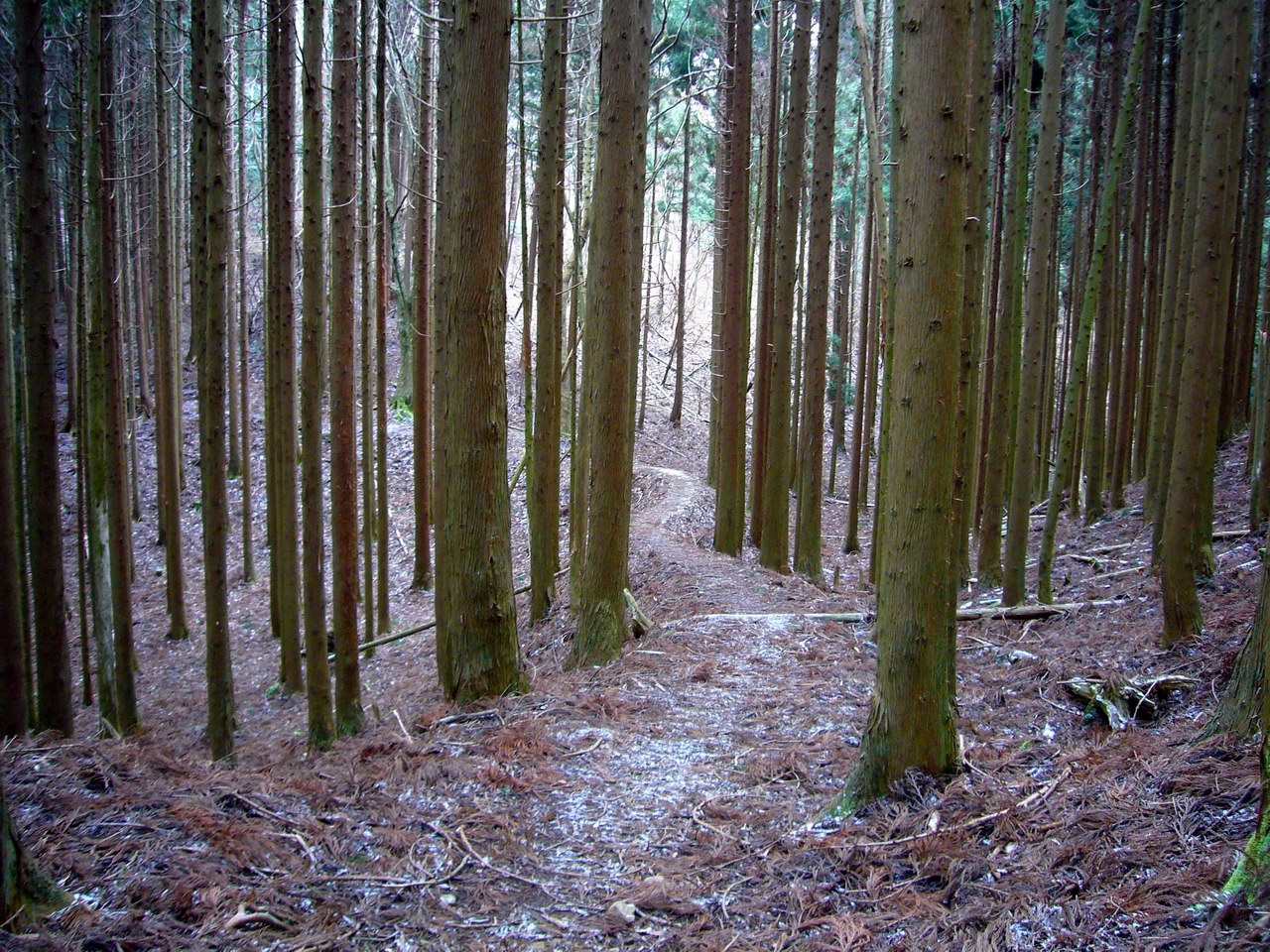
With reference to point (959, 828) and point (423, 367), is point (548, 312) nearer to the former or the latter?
point (423, 367)

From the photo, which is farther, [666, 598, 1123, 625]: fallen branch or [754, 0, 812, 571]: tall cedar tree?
[754, 0, 812, 571]: tall cedar tree

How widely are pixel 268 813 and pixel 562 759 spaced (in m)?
1.64

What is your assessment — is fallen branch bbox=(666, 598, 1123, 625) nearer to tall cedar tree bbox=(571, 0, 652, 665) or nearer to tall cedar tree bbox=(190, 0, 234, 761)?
tall cedar tree bbox=(571, 0, 652, 665)

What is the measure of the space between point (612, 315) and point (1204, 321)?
424 centimetres

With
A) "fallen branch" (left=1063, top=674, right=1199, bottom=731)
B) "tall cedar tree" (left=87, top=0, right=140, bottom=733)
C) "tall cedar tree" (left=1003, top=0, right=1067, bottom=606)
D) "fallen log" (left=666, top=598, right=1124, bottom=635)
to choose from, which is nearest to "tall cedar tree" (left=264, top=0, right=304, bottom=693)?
"tall cedar tree" (left=87, top=0, right=140, bottom=733)

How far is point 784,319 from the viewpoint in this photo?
10.9 m

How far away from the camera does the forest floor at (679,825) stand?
283 cm

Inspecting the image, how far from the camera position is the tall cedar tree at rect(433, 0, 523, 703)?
526 centimetres

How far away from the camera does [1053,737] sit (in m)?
4.68

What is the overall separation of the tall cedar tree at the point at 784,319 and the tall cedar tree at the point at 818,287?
25cm

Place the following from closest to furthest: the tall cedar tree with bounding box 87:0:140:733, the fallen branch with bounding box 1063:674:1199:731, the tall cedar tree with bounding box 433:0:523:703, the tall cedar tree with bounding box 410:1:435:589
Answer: the fallen branch with bounding box 1063:674:1199:731
the tall cedar tree with bounding box 433:0:523:703
the tall cedar tree with bounding box 87:0:140:733
the tall cedar tree with bounding box 410:1:435:589

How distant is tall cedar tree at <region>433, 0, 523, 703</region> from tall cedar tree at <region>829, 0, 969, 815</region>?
2490mm

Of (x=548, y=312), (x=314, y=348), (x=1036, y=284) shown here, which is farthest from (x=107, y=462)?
(x=1036, y=284)

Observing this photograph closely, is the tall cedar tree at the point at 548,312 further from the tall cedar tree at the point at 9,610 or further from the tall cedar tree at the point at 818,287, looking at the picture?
the tall cedar tree at the point at 9,610
